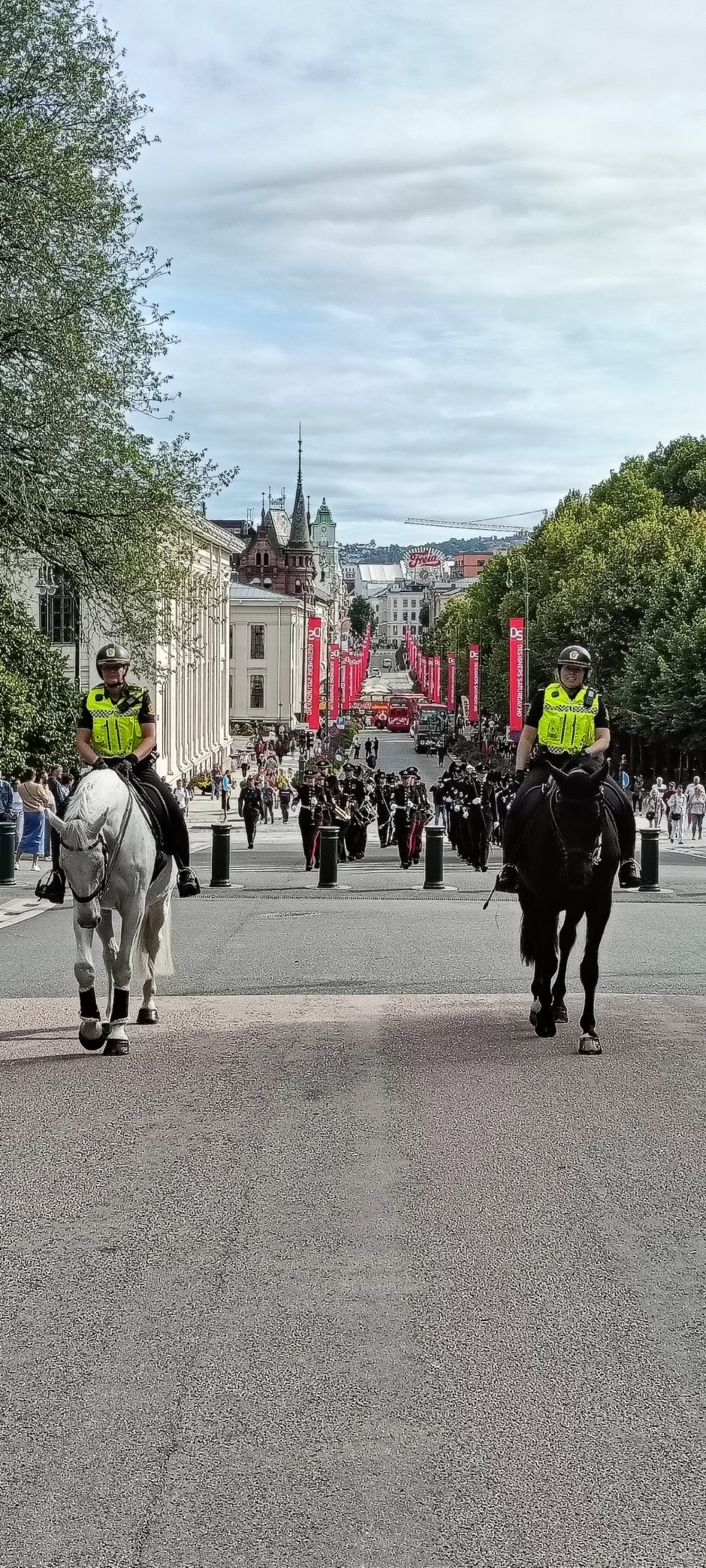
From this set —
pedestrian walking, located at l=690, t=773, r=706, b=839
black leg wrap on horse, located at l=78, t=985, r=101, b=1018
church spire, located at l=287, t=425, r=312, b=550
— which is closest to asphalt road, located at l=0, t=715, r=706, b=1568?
black leg wrap on horse, located at l=78, t=985, r=101, b=1018

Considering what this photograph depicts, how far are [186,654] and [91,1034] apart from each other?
2721 inches

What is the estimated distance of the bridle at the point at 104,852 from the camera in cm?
930

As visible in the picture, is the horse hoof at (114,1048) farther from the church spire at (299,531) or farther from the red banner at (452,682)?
the church spire at (299,531)

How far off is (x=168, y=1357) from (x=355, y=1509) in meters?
1.16

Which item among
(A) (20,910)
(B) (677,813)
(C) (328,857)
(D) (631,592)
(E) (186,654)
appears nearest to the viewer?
(A) (20,910)

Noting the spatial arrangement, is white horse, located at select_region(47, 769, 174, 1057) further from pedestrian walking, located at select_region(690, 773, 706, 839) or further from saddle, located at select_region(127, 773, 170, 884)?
pedestrian walking, located at select_region(690, 773, 706, 839)

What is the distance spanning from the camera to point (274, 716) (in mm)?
127438

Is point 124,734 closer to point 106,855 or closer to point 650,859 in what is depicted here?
point 106,855

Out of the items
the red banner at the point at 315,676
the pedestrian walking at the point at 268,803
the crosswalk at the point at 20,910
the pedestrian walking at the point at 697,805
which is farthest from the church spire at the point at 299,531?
the crosswalk at the point at 20,910

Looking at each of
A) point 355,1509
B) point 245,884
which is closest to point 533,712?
point 355,1509

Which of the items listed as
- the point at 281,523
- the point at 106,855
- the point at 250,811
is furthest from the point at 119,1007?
the point at 281,523

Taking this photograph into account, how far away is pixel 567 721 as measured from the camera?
10.3 meters

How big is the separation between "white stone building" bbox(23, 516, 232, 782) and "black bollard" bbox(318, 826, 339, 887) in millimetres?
6510

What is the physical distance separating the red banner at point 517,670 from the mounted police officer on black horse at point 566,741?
172ft
